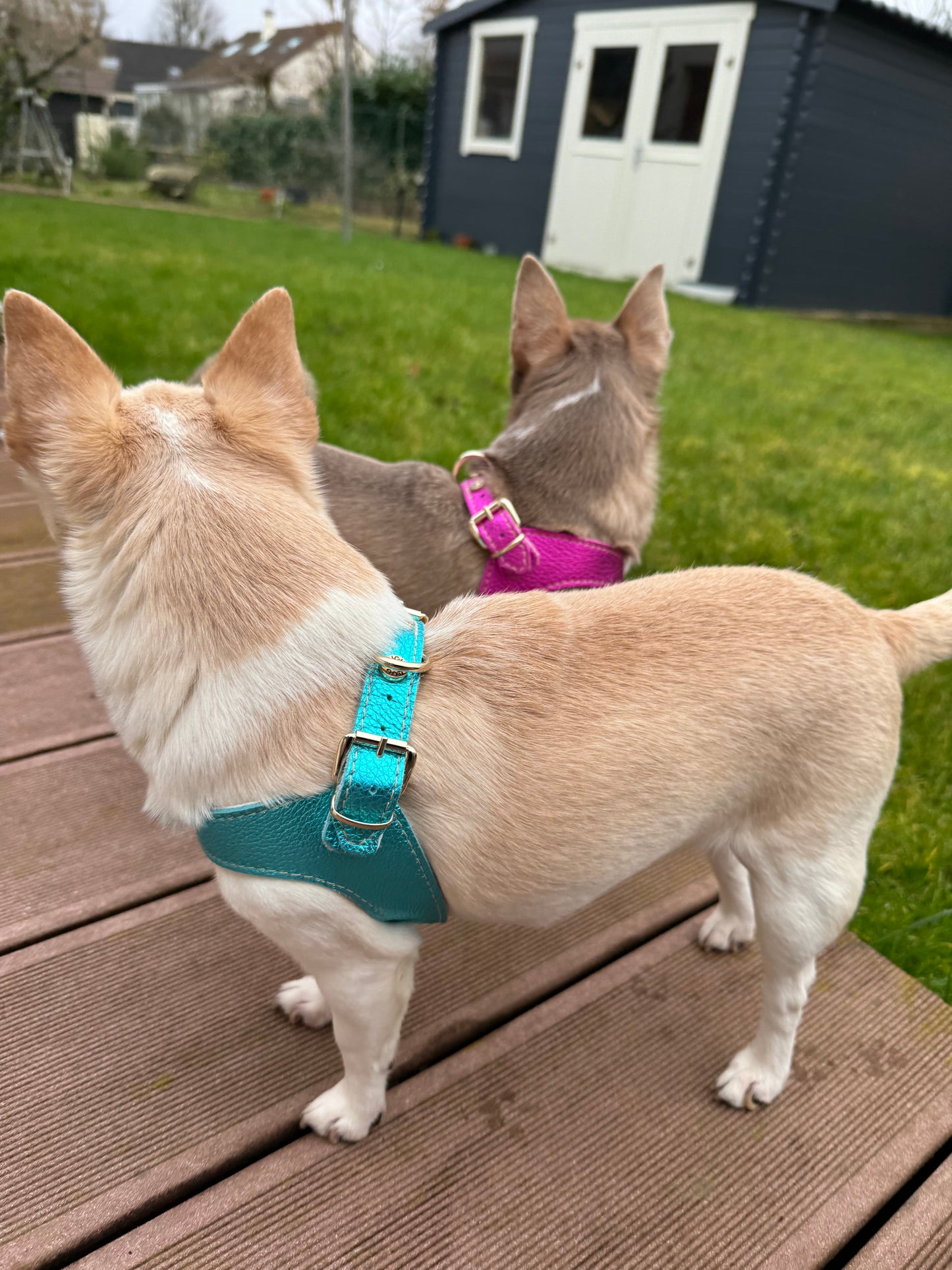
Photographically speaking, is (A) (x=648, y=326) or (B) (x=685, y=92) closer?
(A) (x=648, y=326)

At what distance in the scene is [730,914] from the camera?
7.59ft

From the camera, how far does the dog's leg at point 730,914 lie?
2271mm

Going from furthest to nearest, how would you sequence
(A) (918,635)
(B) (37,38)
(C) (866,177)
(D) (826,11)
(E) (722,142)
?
(B) (37,38)
(C) (866,177)
(E) (722,142)
(D) (826,11)
(A) (918,635)

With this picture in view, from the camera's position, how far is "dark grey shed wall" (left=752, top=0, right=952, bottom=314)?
13547 millimetres

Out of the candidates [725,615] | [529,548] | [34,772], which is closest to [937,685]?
[529,548]

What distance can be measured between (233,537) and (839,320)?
16790 mm

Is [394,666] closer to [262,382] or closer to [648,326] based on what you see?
[262,382]

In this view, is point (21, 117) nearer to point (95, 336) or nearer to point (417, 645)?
point (95, 336)

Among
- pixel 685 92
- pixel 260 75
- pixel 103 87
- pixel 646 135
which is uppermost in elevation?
pixel 103 87

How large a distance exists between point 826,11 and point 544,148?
6068mm

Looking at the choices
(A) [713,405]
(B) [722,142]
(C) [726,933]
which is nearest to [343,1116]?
(C) [726,933]

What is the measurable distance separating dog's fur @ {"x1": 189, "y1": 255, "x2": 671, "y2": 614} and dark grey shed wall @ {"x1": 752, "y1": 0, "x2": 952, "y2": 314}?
13.2 meters

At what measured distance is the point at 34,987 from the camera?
1.98m

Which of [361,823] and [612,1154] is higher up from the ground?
[361,823]
